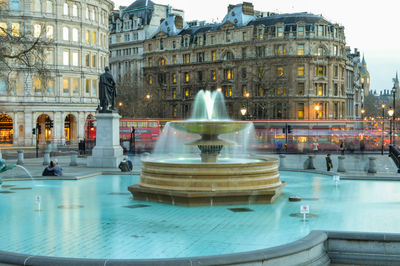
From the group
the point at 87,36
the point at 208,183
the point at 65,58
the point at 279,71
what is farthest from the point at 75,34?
the point at 208,183

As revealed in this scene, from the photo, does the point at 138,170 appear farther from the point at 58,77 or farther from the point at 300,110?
the point at 300,110

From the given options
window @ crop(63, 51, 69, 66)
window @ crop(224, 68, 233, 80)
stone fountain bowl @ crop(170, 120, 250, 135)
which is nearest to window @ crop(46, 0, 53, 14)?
window @ crop(63, 51, 69, 66)

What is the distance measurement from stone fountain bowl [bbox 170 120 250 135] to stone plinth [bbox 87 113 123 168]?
1236 cm

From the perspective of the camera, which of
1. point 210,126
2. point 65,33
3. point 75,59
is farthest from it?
point 75,59

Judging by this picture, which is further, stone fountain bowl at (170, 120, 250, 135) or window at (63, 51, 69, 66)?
window at (63, 51, 69, 66)

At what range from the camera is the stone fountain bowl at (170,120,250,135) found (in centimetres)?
1631

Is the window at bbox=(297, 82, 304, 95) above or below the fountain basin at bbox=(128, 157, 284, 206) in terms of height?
above

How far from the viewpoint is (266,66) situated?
261 ft

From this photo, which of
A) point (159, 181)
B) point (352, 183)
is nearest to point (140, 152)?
point (352, 183)

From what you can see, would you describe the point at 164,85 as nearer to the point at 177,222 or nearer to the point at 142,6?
the point at 142,6

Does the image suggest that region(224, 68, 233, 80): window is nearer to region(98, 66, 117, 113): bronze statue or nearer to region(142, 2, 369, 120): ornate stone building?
region(142, 2, 369, 120): ornate stone building

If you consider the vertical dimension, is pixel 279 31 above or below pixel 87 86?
above

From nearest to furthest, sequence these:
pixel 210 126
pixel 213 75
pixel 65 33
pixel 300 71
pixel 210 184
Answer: pixel 210 184
pixel 210 126
pixel 65 33
pixel 300 71
pixel 213 75

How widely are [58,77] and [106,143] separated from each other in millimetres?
37465
